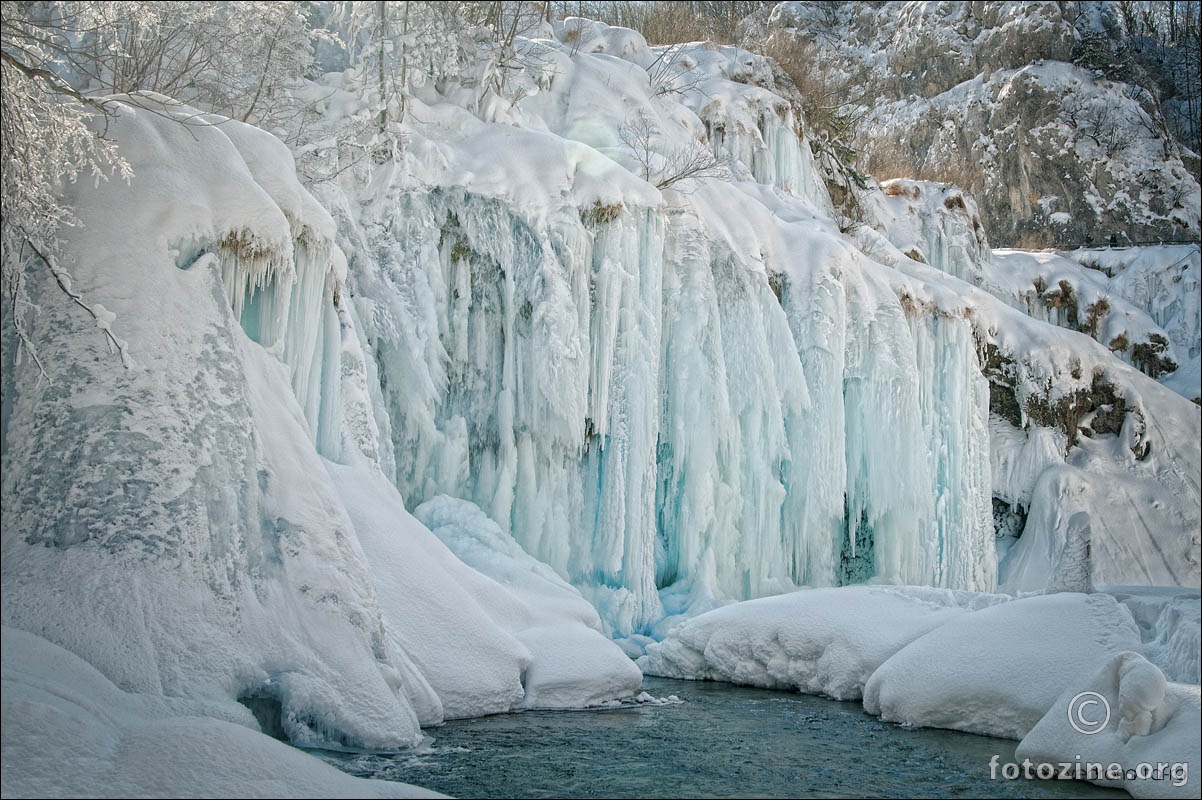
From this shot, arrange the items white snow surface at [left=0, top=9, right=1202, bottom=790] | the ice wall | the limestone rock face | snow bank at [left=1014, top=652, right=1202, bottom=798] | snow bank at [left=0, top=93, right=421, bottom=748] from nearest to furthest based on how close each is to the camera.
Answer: snow bank at [left=0, top=93, right=421, bottom=748] < snow bank at [left=1014, top=652, right=1202, bottom=798] < white snow surface at [left=0, top=9, right=1202, bottom=790] < the ice wall < the limestone rock face

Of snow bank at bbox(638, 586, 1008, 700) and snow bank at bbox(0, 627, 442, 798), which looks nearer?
snow bank at bbox(0, 627, 442, 798)

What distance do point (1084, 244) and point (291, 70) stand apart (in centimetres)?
2464

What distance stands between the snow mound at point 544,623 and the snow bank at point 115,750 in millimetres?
3908

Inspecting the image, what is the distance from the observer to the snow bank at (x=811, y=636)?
10.2 meters

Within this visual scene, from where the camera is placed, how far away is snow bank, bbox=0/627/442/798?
13.9 feet

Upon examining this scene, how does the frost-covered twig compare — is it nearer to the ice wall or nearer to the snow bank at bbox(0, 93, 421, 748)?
the snow bank at bbox(0, 93, 421, 748)

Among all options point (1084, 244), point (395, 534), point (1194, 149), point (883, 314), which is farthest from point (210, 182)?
point (1194, 149)

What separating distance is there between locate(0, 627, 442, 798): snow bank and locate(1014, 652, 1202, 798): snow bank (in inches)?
164

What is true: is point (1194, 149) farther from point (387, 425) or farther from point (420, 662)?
point (420, 662)

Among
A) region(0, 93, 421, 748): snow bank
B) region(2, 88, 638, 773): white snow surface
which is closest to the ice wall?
region(2, 88, 638, 773): white snow surface

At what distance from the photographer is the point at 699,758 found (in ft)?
23.2

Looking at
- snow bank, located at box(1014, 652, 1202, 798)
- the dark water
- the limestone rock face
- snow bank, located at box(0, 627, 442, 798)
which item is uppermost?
the limestone rock face

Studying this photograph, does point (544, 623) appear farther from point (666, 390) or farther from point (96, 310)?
point (666, 390)

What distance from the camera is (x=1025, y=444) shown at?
19.4 m
